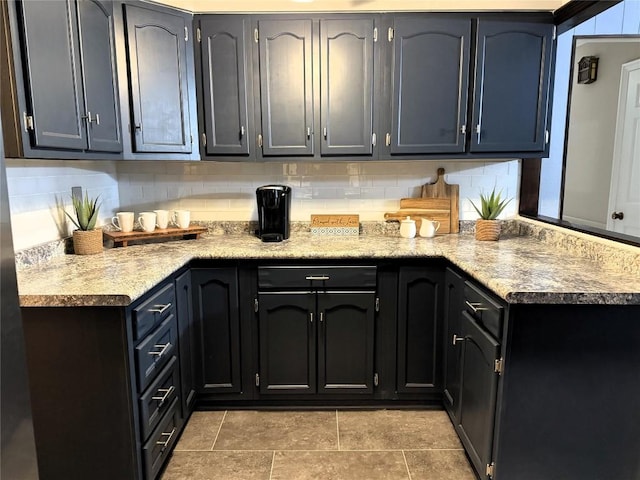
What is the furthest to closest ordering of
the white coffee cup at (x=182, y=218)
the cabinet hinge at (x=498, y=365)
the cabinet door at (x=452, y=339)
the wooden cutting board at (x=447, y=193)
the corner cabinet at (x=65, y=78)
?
the wooden cutting board at (x=447, y=193), the white coffee cup at (x=182, y=218), the cabinet door at (x=452, y=339), the cabinet hinge at (x=498, y=365), the corner cabinet at (x=65, y=78)

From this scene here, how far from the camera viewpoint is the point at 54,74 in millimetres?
1642

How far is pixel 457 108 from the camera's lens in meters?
2.47

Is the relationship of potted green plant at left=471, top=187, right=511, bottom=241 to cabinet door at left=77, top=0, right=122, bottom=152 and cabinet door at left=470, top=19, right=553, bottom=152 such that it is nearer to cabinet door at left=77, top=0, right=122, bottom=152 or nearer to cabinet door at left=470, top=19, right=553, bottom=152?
cabinet door at left=470, top=19, right=553, bottom=152

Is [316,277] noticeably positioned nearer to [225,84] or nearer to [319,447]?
[319,447]

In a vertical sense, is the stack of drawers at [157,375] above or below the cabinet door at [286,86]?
below

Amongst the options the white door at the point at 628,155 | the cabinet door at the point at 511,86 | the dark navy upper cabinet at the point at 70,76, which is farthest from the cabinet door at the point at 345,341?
the white door at the point at 628,155

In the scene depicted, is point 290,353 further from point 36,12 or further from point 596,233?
point 36,12

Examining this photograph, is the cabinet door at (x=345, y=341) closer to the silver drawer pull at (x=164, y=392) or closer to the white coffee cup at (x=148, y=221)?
the silver drawer pull at (x=164, y=392)

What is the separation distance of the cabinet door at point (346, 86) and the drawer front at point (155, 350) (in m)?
1.30

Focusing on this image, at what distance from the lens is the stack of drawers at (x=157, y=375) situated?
5.52ft

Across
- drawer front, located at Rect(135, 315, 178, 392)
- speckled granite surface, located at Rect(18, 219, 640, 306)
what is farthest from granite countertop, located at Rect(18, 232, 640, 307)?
drawer front, located at Rect(135, 315, 178, 392)

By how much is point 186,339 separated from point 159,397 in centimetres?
43

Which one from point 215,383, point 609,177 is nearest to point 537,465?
point 215,383

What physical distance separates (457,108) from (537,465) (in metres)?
1.82
